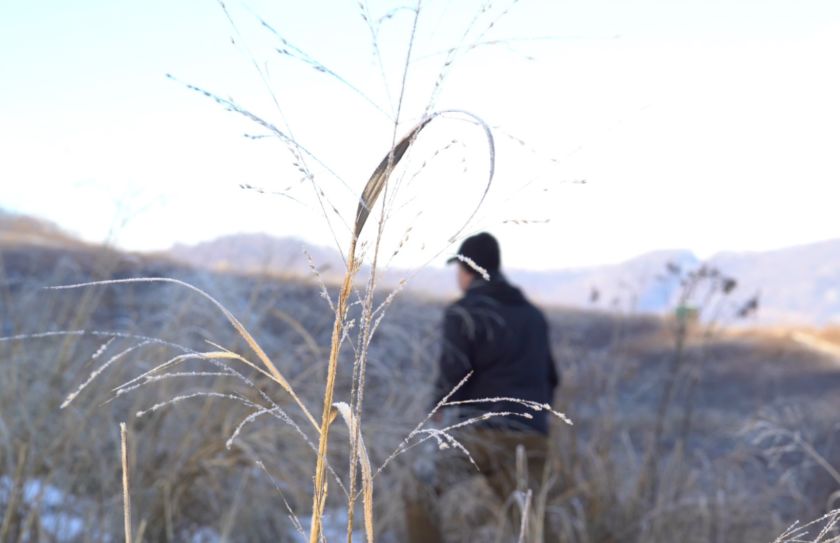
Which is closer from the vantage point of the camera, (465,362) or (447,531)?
(465,362)

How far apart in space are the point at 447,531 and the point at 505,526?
602 millimetres

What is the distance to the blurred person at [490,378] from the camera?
462cm

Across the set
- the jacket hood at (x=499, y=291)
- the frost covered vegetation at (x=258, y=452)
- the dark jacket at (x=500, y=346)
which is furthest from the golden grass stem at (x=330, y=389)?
the jacket hood at (x=499, y=291)

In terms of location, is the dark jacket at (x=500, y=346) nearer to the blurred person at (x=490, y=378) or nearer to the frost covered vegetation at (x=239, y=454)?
the blurred person at (x=490, y=378)

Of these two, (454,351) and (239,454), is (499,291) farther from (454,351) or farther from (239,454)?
(239,454)

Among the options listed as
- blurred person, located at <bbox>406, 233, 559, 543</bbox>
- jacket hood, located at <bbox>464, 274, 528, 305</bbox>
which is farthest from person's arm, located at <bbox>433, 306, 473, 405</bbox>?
jacket hood, located at <bbox>464, 274, 528, 305</bbox>

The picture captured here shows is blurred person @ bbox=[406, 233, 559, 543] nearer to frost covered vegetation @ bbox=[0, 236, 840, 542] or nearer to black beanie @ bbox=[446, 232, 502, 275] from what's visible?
black beanie @ bbox=[446, 232, 502, 275]

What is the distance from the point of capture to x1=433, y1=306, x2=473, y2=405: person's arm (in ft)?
14.9

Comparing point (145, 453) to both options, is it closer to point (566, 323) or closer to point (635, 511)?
point (635, 511)

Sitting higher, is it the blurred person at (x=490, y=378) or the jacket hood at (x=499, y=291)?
the jacket hood at (x=499, y=291)

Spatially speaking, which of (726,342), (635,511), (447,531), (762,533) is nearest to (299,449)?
(447,531)

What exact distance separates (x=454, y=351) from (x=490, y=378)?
308mm

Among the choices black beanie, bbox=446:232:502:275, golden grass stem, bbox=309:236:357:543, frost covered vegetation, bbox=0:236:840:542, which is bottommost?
frost covered vegetation, bbox=0:236:840:542

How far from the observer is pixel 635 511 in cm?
505
